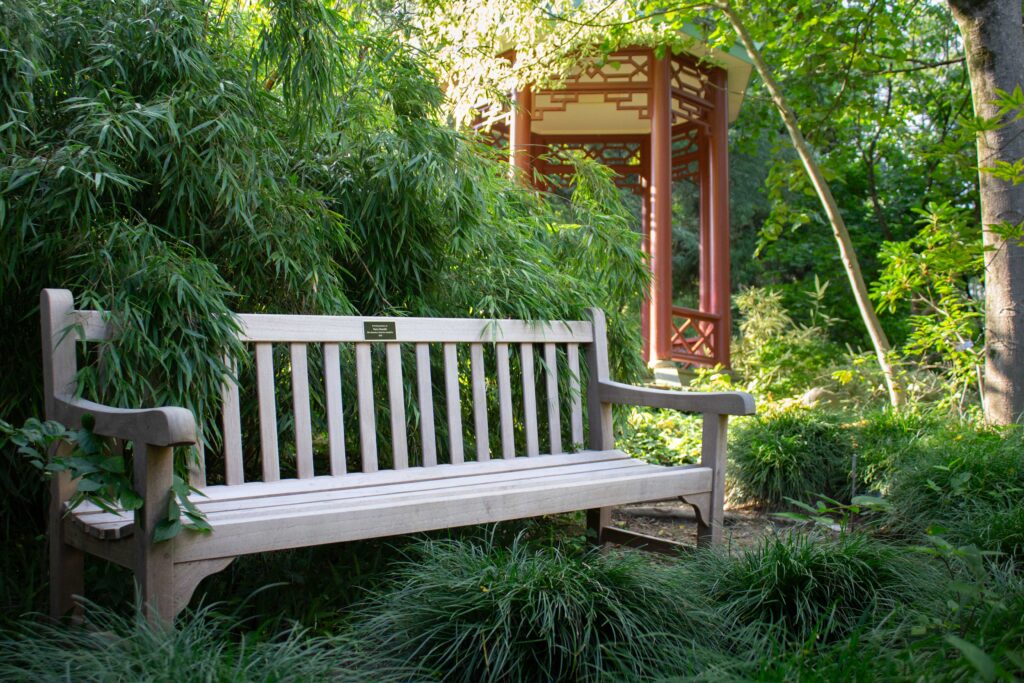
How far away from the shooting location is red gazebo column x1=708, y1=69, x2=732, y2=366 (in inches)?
402

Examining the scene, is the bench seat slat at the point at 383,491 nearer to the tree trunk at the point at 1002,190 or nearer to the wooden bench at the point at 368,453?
the wooden bench at the point at 368,453

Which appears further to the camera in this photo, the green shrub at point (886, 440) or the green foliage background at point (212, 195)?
the green shrub at point (886, 440)

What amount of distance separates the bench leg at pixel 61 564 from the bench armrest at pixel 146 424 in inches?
10.1

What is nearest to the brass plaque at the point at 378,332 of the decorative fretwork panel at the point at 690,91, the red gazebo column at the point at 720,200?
the decorative fretwork panel at the point at 690,91

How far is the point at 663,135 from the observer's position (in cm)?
926

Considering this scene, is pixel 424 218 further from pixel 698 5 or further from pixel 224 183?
pixel 698 5

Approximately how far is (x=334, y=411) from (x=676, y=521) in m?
2.30

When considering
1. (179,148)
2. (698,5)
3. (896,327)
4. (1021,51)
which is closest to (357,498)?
(179,148)

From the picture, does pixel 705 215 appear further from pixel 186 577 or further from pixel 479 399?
pixel 186 577

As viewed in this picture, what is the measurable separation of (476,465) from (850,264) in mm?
4041

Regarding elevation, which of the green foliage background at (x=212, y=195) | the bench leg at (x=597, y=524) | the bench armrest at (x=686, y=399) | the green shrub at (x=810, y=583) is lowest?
the bench leg at (x=597, y=524)

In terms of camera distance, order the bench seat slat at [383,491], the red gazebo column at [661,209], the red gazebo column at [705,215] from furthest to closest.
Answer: the red gazebo column at [705,215]
the red gazebo column at [661,209]
the bench seat slat at [383,491]

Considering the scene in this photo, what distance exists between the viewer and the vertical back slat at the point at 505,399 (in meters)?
3.01

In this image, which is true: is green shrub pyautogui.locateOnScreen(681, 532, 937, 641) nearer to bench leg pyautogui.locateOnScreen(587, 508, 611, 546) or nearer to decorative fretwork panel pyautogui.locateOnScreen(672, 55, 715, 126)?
bench leg pyautogui.locateOnScreen(587, 508, 611, 546)
